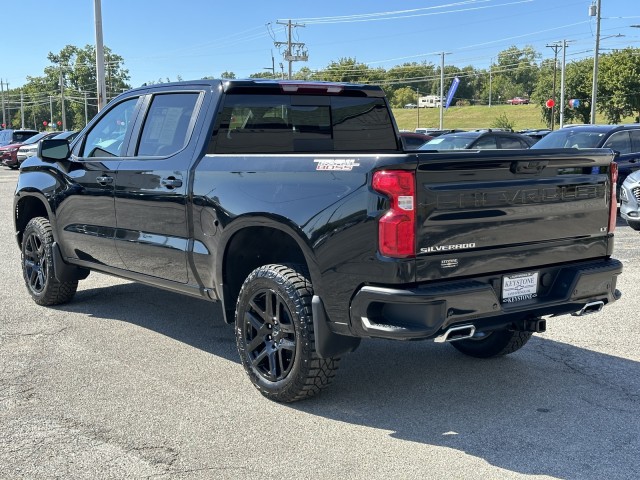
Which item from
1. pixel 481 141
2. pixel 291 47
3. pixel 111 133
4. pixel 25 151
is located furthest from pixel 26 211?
pixel 291 47

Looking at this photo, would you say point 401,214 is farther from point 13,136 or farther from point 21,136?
point 21,136

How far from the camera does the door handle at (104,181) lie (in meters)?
5.90

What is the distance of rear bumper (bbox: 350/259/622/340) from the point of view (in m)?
3.80

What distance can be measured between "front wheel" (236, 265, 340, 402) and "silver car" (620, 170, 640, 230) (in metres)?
9.29

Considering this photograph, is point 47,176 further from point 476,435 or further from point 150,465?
point 476,435

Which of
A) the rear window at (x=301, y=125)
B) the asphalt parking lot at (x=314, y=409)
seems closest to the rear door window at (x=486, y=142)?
the asphalt parking lot at (x=314, y=409)

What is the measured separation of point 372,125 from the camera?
607cm

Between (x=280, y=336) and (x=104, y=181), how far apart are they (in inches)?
91.9

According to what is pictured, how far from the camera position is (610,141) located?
1422 cm

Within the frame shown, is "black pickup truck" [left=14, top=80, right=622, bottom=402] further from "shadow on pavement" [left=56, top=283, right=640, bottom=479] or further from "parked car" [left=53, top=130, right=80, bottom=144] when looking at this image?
"parked car" [left=53, top=130, right=80, bottom=144]

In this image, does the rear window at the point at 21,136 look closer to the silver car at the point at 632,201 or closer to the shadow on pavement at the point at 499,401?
the silver car at the point at 632,201

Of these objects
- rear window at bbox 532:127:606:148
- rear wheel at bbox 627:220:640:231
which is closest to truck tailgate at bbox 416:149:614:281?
rear wheel at bbox 627:220:640:231

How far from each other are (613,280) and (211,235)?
261 cm

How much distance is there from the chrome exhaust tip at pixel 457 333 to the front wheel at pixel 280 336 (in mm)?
761
